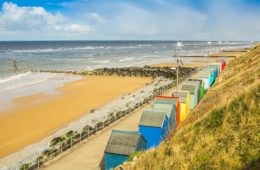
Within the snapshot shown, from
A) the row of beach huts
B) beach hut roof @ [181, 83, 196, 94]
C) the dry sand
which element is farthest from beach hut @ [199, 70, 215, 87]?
the dry sand

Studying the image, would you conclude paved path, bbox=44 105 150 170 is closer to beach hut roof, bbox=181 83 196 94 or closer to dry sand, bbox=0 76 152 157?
dry sand, bbox=0 76 152 157

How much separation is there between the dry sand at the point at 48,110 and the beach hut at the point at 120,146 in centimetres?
980

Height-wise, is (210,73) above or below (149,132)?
above

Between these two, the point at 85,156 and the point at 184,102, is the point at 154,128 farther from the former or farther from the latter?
the point at 184,102

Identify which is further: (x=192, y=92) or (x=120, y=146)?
(x=192, y=92)

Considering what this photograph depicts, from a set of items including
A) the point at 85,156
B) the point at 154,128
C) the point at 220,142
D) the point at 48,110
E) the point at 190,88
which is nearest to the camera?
the point at 220,142

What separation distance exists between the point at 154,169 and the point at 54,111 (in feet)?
77.4

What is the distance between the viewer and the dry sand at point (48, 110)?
22.6 meters

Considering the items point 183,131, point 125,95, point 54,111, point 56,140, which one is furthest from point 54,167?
point 125,95

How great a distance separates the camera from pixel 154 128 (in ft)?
51.1

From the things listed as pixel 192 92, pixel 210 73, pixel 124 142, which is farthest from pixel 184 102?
pixel 210 73

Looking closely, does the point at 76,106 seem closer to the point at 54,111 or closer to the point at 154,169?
the point at 54,111

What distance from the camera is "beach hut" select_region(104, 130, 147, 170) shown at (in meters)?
13.4

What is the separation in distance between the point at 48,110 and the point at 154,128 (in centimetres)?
1805
